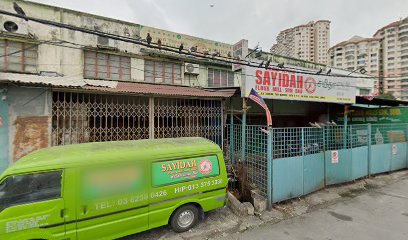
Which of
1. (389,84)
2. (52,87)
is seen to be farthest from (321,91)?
(389,84)

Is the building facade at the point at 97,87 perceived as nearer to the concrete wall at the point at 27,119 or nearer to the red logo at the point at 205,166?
the concrete wall at the point at 27,119

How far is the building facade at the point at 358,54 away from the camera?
63.9 m

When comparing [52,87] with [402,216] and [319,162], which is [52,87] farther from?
[402,216]

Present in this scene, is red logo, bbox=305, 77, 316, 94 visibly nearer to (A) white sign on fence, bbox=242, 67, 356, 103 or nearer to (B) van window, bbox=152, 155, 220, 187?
(A) white sign on fence, bbox=242, 67, 356, 103

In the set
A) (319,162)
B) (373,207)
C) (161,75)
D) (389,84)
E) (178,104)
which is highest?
(389,84)

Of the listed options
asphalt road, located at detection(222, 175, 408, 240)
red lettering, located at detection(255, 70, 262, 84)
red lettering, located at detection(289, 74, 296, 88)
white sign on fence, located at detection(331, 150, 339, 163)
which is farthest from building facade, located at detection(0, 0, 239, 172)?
white sign on fence, located at detection(331, 150, 339, 163)

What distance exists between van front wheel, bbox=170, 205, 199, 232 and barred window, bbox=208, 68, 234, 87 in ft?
27.1

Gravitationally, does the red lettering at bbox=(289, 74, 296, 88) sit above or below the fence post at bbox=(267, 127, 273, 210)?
above

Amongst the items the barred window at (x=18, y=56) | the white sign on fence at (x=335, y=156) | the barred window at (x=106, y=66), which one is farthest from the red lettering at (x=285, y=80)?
the barred window at (x=18, y=56)

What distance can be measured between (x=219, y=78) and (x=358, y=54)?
78918 millimetres

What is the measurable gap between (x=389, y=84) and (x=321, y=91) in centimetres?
8251

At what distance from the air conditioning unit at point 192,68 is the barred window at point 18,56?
651 cm

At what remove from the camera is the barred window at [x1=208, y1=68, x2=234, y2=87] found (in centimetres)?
1152

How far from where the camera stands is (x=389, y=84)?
65.2m
